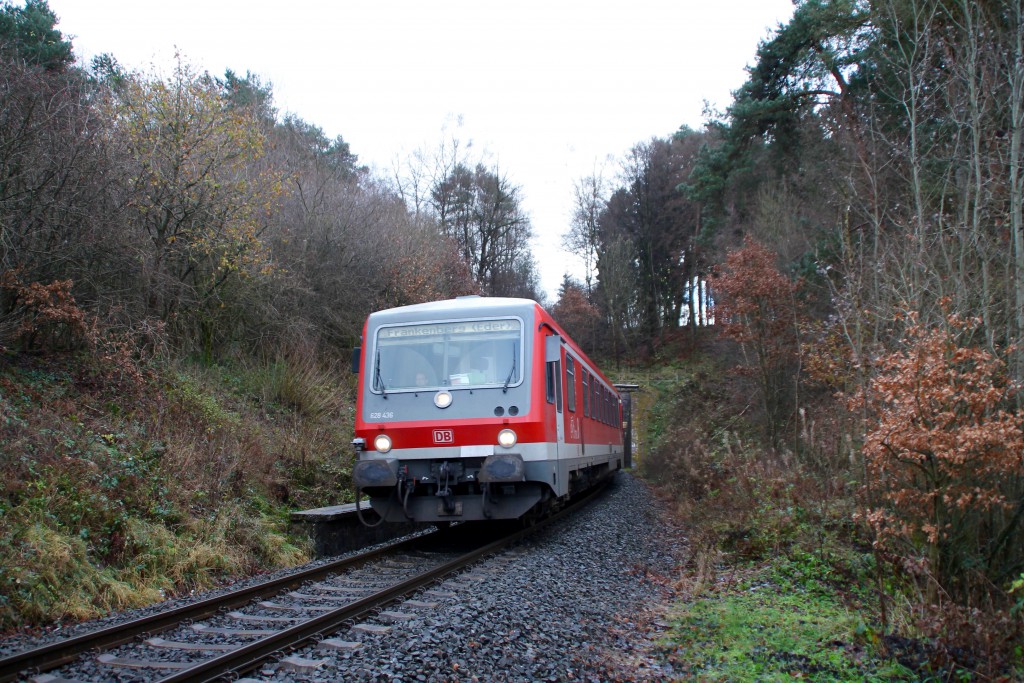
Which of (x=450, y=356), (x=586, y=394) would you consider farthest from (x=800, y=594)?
(x=586, y=394)

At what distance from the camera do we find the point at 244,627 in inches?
226

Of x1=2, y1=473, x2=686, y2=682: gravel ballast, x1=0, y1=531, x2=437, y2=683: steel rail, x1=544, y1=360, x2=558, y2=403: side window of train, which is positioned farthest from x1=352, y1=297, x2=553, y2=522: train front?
x1=0, y1=531, x2=437, y2=683: steel rail

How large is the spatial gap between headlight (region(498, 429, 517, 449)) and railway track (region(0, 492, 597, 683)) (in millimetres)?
1328

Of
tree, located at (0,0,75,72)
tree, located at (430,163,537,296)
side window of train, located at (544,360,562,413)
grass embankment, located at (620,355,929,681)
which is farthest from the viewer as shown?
tree, located at (430,163,537,296)

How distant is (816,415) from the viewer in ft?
53.5

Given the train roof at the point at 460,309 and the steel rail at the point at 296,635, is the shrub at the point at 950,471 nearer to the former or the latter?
the steel rail at the point at 296,635

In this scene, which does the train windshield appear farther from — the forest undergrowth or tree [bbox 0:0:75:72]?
tree [bbox 0:0:75:72]

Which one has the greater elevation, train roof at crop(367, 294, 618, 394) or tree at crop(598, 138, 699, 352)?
tree at crop(598, 138, 699, 352)

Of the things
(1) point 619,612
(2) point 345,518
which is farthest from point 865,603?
(2) point 345,518

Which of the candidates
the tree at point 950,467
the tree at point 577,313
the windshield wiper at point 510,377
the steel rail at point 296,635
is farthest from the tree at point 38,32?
the tree at point 577,313

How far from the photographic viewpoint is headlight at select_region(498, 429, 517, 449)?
881 cm

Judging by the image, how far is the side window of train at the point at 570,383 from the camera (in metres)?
10.6

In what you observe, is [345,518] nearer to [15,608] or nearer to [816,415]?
[15,608]

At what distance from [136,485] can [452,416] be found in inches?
136
